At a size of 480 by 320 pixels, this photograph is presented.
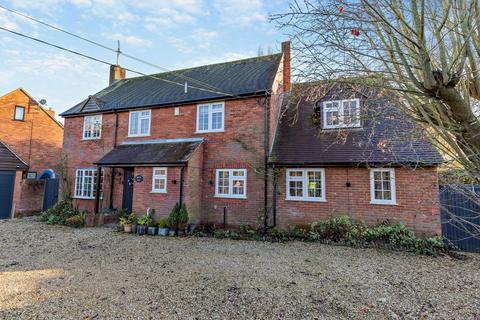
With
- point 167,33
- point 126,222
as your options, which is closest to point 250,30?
point 167,33

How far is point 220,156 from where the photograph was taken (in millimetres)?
11797

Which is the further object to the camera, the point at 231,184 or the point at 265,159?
the point at 231,184

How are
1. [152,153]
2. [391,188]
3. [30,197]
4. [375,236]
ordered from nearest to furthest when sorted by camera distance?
[375,236], [391,188], [152,153], [30,197]

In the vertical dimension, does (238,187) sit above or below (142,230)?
above

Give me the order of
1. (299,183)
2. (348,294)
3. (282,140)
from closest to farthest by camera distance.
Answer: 1. (348,294)
2. (299,183)
3. (282,140)

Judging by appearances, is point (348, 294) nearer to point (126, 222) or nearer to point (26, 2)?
point (126, 222)

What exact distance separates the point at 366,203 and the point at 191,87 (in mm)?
10173

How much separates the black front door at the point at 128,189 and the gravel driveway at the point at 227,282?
14.4 feet

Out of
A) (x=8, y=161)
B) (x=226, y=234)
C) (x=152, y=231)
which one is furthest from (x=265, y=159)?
(x=8, y=161)

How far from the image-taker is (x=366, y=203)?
31.0 feet

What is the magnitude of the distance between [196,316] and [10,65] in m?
8.77

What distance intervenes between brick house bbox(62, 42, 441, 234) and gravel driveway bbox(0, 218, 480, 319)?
7.16 ft

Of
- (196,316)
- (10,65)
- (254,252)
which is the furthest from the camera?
(254,252)

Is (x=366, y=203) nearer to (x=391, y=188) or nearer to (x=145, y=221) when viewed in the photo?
(x=391, y=188)
